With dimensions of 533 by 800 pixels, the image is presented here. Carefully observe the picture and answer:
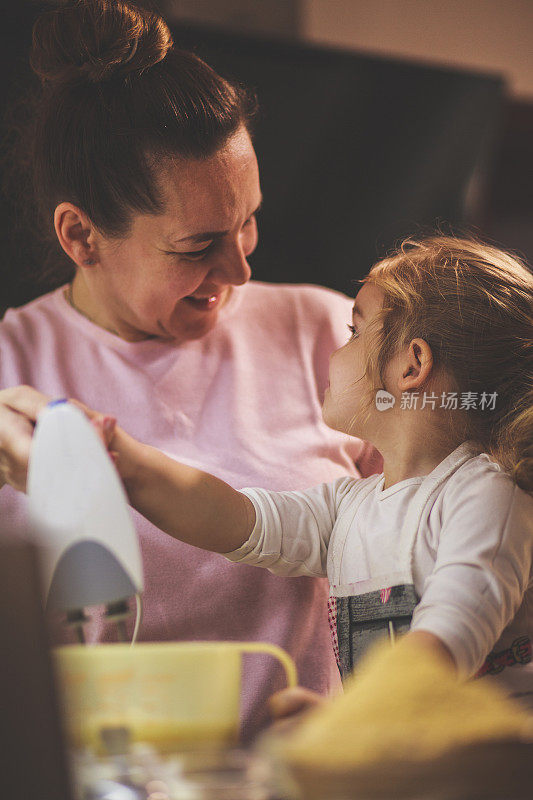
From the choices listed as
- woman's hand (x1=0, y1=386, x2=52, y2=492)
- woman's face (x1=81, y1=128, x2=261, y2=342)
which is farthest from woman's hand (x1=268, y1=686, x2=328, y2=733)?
woman's face (x1=81, y1=128, x2=261, y2=342)

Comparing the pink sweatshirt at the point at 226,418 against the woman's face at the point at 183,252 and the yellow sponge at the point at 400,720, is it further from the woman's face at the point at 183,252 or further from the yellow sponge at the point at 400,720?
the yellow sponge at the point at 400,720

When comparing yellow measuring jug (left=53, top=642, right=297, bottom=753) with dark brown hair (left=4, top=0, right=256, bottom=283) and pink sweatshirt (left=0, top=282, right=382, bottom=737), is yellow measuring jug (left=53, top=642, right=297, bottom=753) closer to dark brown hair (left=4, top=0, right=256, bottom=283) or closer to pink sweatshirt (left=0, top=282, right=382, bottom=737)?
pink sweatshirt (left=0, top=282, right=382, bottom=737)

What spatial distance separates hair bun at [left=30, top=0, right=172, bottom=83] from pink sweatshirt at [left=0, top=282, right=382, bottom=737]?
235mm

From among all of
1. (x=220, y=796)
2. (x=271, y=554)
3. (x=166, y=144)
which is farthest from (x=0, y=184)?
(x=220, y=796)

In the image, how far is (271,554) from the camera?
0.78m

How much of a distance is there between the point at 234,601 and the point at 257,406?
0.67 ft

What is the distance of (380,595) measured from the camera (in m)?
0.73

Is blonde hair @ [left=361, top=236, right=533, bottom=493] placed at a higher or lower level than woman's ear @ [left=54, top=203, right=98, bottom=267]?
lower

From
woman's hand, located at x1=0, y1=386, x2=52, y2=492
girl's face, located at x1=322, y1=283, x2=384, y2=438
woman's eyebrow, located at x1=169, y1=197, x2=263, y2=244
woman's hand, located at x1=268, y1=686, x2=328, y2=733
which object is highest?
woman's eyebrow, located at x1=169, y1=197, x2=263, y2=244

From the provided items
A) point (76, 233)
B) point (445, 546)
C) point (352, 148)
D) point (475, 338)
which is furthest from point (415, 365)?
point (352, 148)

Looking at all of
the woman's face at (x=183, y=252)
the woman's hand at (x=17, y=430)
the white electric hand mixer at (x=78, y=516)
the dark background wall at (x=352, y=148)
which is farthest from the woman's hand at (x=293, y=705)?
the dark background wall at (x=352, y=148)

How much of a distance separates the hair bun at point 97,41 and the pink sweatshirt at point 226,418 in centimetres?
24

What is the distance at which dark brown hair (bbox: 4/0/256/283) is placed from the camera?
2.50ft

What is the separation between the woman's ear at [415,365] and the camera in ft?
2.58
